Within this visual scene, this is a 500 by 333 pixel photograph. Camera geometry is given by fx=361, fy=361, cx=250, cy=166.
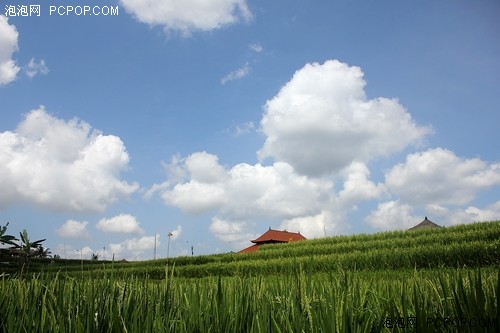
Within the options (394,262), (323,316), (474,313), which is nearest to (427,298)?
(474,313)

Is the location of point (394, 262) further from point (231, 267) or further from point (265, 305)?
point (265, 305)

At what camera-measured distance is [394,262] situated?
13.3 meters

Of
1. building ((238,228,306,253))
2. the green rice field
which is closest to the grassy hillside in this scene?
the green rice field

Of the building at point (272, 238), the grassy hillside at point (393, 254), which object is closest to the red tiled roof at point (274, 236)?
the building at point (272, 238)

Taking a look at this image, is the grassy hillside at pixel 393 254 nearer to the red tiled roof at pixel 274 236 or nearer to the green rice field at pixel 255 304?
the green rice field at pixel 255 304

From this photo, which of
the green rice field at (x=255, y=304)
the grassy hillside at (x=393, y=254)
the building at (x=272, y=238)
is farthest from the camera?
the building at (x=272, y=238)

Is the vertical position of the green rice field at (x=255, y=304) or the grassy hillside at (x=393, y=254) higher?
the green rice field at (x=255, y=304)

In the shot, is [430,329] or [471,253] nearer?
[430,329]

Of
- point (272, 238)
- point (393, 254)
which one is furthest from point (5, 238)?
point (272, 238)

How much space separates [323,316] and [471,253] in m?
14.1

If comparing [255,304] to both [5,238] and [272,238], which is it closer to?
[5,238]

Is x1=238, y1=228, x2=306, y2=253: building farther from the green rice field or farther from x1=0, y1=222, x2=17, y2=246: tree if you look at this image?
the green rice field

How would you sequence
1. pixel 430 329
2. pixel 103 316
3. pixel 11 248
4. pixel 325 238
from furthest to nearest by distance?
pixel 11 248 < pixel 325 238 < pixel 103 316 < pixel 430 329

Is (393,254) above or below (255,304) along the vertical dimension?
below
